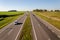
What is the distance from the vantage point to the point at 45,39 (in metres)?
18.9

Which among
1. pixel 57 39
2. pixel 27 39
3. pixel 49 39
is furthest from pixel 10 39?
pixel 57 39

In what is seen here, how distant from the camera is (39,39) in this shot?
1897 cm

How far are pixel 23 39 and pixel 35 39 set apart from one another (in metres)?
1.73

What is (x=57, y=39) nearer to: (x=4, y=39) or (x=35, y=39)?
(x=35, y=39)

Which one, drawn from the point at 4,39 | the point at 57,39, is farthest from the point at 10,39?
the point at 57,39

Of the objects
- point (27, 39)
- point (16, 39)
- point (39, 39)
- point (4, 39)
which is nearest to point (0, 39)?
point (4, 39)

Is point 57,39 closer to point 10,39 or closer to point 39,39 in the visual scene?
point 39,39

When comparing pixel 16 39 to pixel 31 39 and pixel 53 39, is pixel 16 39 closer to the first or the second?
A: pixel 31 39

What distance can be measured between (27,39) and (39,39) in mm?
1738

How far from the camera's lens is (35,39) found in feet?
62.2

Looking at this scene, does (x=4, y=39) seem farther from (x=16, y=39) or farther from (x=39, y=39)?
(x=39, y=39)

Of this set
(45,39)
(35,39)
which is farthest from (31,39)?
(45,39)

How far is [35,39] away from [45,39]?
144 cm

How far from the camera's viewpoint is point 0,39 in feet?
63.6
